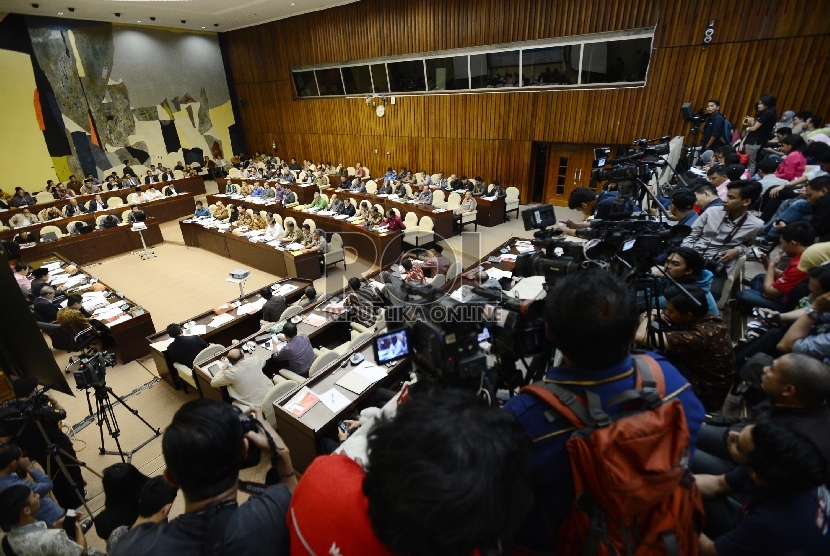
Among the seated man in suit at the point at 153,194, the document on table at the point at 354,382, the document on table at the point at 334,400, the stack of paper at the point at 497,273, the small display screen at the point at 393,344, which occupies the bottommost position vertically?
the seated man in suit at the point at 153,194

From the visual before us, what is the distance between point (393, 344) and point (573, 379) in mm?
635

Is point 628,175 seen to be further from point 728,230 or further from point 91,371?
point 91,371

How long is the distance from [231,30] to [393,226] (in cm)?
1451

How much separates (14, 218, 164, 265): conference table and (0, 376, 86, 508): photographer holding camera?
7272 millimetres

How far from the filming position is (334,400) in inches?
140

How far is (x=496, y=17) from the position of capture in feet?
34.3

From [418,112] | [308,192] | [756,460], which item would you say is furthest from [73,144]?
[756,460]

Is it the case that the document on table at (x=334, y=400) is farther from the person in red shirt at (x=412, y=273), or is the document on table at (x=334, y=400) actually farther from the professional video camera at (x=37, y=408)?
the person in red shirt at (x=412, y=273)

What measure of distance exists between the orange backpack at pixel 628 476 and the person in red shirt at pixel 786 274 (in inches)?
116

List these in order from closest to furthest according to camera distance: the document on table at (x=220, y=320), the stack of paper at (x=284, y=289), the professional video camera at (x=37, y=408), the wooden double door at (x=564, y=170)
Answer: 1. the professional video camera at (x=37, y=408)
2. the document on table at (x=220, y=320)
3. the stack of paper at (x=284, y=289)
4. the wooden double door at (x=564, y=170)

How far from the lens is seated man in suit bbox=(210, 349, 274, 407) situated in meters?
4.02

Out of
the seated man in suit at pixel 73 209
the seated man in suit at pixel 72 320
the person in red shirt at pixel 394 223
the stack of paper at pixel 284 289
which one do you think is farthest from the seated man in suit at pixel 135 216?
the person in red shirt at pixel 394 223

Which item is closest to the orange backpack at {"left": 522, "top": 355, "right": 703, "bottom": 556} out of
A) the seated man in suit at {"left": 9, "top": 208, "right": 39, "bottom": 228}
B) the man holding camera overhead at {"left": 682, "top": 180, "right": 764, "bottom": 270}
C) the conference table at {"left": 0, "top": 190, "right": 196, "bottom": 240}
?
the man holding camera overhead at {"left": 682, "top": 180, "right": 764, "bottom": 270}

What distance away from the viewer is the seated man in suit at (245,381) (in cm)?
402
